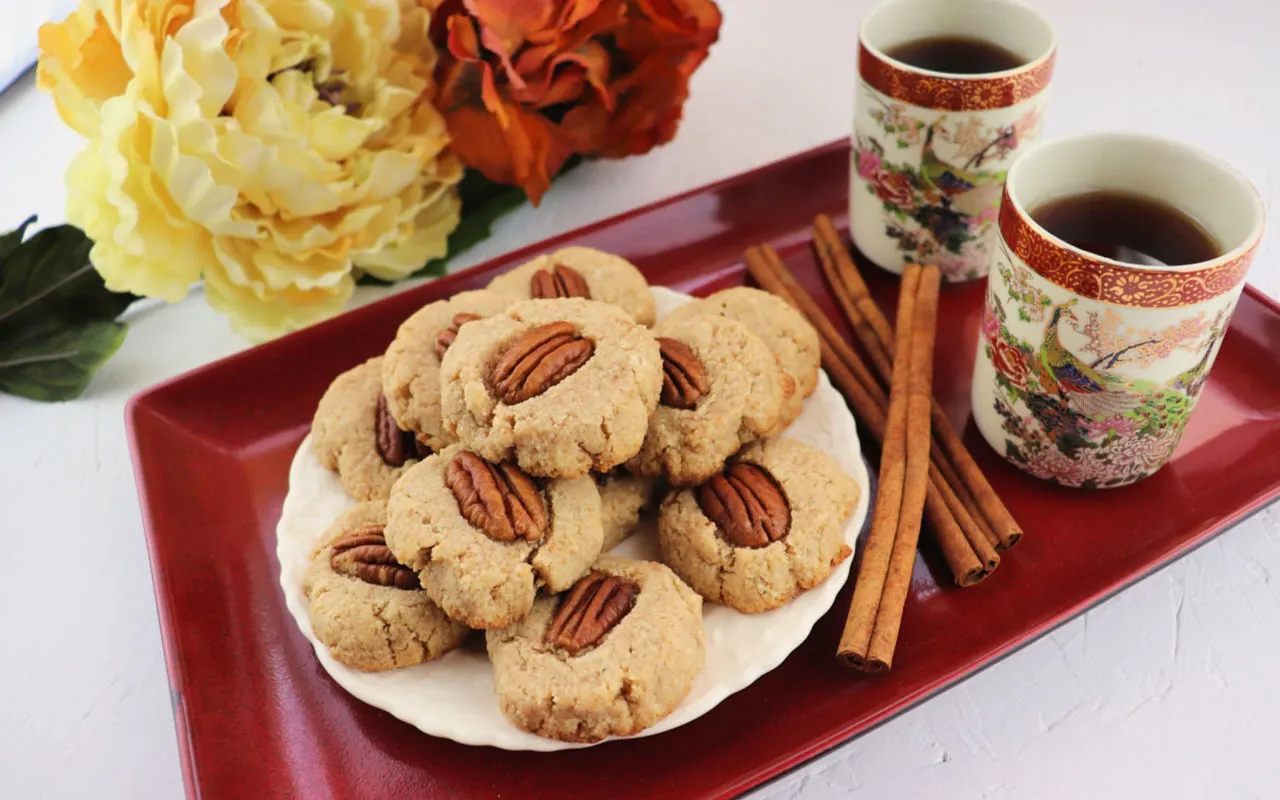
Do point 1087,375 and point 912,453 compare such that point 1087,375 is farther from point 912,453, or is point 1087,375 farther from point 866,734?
point 866,734

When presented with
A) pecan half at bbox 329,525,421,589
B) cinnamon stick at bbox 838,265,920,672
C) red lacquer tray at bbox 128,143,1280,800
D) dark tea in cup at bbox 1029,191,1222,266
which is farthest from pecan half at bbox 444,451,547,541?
dark tea in cup at bbox 1029,191,1222,266

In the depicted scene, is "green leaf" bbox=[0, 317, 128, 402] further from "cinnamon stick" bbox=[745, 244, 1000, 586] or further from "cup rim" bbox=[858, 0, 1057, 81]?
"cup rim" bbox=[858, 0, 1057, 81]

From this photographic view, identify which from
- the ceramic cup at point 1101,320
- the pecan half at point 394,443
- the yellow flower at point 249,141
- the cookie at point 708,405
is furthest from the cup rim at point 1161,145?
the yellow flower at point 249,141

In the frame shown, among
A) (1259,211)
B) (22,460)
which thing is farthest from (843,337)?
(22,460)

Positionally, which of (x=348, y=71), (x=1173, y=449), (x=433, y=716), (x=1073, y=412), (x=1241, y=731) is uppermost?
(x=348, y=71)

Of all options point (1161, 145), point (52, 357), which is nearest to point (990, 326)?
point (1161, 145)

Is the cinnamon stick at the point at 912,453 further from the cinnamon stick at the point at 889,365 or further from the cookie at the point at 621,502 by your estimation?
the cookie at the point at 621,502

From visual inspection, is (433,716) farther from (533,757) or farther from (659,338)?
(659,338)
